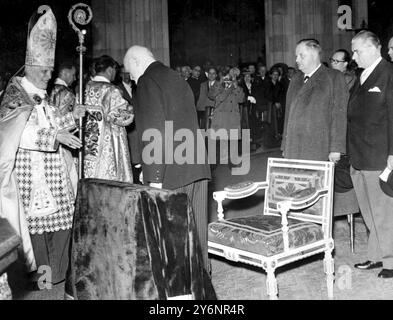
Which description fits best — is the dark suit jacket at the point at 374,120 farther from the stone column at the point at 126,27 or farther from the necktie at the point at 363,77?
the stone column at the point at 126,27

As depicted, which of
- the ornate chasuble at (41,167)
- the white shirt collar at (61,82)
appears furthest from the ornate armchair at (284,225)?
the white shirt collar at (61,82)

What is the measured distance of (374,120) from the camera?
348 centimetres

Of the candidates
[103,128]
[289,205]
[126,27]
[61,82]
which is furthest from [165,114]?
[126,27]

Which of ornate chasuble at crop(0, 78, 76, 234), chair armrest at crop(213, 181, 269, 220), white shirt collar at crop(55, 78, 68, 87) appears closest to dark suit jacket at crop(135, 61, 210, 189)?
chair armrest at crop(213, 181, 269, 220)

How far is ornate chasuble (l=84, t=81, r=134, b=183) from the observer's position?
401cm

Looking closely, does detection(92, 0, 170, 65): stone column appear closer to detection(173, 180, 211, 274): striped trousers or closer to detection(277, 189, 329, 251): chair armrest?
detection(173, 180, 211, 274): striped trousers

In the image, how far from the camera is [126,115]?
4.04m

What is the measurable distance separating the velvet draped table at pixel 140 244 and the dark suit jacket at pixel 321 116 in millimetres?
1909

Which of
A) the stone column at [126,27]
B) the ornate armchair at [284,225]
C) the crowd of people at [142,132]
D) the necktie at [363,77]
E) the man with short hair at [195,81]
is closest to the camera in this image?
the ornate armchair at [284,225]

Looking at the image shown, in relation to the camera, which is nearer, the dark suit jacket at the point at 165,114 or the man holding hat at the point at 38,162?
the dark suit jacket at the point at 165,114

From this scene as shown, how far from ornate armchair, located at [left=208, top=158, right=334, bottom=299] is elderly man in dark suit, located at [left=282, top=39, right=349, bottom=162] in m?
0.49

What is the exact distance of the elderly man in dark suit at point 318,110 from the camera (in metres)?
3.83
